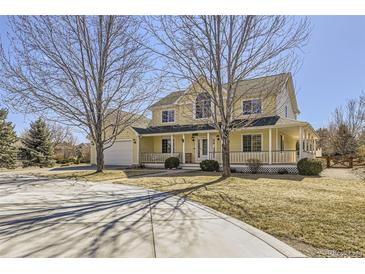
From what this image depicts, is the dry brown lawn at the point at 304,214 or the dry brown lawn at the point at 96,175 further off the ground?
the dry brown lawn at the point at 304,214

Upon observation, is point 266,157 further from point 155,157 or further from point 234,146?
point 155,157

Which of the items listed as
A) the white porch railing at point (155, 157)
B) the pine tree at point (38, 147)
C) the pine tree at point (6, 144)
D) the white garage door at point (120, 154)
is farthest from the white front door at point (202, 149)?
the pine tree at point (6, 144)

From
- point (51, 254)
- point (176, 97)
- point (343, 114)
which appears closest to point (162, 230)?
point (51, 254)

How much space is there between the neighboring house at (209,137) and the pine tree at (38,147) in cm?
571

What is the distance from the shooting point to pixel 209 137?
19.1 meters

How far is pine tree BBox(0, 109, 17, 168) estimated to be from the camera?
23.0 metres

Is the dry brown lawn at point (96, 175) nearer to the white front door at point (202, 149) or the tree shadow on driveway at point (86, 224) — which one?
the tree shadow on driveway at point (86, 224)

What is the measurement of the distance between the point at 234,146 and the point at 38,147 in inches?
841

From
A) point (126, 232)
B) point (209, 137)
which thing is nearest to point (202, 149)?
point (209, 137)

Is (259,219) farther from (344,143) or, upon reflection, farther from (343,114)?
(343,114)

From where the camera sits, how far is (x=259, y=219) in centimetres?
496

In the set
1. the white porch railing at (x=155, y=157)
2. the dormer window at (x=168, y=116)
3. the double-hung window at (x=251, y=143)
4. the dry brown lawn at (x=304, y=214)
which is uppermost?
the dormer window at (x=168, y=116)

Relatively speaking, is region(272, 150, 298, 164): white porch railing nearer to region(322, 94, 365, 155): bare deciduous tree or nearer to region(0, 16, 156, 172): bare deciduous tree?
region(0, 16, 156, 172): bare deciduous tree

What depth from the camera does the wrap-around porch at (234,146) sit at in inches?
639
